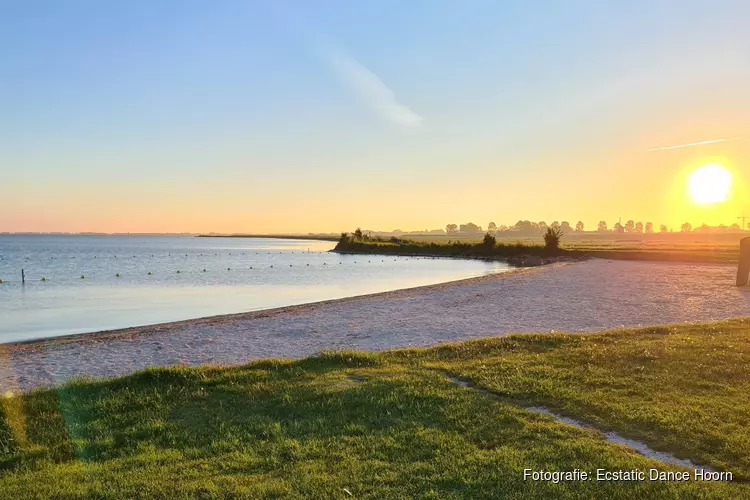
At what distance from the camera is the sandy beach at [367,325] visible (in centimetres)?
1216

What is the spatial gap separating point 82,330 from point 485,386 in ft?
54.2

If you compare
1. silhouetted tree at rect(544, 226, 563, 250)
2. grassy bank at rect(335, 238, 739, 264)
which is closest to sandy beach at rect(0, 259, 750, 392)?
grassy bank at rect(335, 238, 739, 264)

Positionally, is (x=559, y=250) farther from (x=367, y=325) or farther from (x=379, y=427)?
(x=379, y=427)

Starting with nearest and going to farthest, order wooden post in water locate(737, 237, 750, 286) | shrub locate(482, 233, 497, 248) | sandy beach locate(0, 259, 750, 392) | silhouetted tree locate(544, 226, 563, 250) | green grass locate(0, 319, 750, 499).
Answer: green grass locate(0, 319, 750, 499), sandy beach locate(0, 259, 750, 392), wooden post in water locate(737, 237, 750, 286), silhouetted tree locate(544, 226, 563, 250), shrub locate(482, 233, 497, 248)

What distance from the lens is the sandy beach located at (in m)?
12.2

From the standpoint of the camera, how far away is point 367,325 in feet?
53.9

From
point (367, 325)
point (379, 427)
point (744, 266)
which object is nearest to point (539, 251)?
point (744, 266)

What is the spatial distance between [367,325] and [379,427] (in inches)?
402

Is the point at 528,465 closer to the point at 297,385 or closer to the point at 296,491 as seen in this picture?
the point at 296,491

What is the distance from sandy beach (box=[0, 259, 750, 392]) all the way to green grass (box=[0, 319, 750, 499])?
3306 millimetres

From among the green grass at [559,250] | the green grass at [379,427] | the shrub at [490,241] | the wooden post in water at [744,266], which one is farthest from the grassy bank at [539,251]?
the green grass at [379,427]

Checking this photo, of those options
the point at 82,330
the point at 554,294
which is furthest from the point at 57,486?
the point at 554,294

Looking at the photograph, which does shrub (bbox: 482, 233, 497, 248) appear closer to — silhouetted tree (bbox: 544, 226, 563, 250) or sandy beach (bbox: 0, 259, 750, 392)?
silhouetted tree (bbox: 544, 226, 563, 250)

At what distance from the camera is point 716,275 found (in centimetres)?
3148
